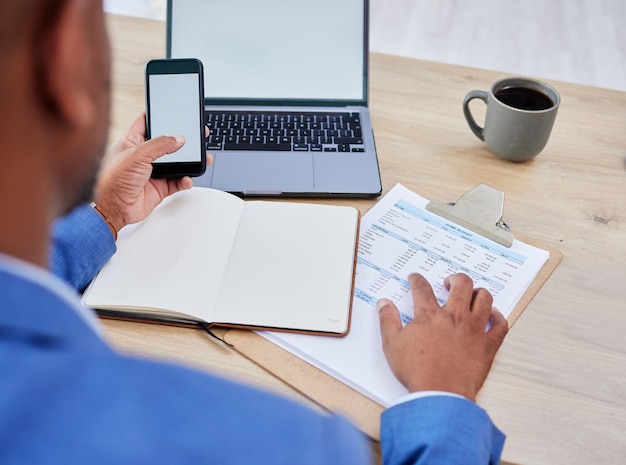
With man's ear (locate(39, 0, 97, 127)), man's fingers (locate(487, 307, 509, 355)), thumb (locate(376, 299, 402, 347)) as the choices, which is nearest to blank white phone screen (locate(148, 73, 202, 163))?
thumb (locate(376, 299, 402, 347))

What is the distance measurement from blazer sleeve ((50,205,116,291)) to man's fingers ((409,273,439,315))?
38cm

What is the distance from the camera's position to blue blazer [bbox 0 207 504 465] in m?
0.34

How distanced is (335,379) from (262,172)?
40cm

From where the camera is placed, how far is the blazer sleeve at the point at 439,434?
0.66m

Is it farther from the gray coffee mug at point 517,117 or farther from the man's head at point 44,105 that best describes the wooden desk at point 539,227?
the man's head at point 44,105

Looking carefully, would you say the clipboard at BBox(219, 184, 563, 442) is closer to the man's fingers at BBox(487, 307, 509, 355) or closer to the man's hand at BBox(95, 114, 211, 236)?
the man's fingers at BBox(487, 307, 509, 355)

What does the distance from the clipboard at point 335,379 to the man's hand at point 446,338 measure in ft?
0.16

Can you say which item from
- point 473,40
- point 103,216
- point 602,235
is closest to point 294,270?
point 103,216

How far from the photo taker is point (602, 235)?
98cm

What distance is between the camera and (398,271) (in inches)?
35.0

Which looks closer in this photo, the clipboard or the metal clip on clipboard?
the clipboard

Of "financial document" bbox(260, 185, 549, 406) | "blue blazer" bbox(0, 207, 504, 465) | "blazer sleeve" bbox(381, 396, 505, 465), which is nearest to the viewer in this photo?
"blue blazer" bbox(0, 207, 504, 465)

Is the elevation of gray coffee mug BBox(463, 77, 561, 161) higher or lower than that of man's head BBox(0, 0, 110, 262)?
lower

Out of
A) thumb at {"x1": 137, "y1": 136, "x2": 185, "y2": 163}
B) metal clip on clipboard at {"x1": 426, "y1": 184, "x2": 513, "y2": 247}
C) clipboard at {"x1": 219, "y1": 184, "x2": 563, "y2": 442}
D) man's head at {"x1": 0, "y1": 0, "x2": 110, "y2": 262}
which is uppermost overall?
man's head at {"x1": 0, "y1": 0, "x2": 110, "y2": 262}
